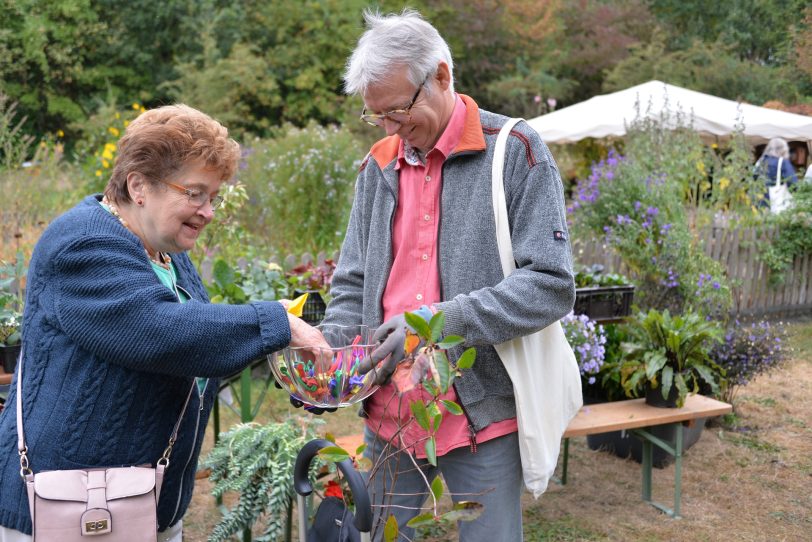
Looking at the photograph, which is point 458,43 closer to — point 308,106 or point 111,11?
point 308,106

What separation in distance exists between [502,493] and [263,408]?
345 cm

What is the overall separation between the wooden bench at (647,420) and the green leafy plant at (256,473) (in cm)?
144

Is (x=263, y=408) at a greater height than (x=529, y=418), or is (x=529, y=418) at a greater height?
(x=529, y=418)

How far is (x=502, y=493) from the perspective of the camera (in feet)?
6.25

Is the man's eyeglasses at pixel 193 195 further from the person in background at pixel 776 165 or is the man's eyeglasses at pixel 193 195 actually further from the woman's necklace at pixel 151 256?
the person in background at pixel 776 165

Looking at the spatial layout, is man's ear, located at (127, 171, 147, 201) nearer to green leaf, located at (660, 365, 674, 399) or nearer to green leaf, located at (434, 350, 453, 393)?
green leaf, located at (434, 350, 453, 393)

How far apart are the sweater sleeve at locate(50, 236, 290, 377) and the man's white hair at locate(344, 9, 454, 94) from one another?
2.13 ft

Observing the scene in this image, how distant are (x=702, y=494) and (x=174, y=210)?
3406mm

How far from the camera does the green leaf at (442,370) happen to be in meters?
1.31

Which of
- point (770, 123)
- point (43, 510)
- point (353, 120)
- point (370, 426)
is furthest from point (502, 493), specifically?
point (353, 120)

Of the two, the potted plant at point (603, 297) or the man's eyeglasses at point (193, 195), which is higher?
the man's eyeglasses at point (193, 195)

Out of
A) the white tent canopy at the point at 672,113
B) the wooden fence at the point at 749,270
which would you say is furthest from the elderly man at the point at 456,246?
the white tent canopy at the point at 672,113

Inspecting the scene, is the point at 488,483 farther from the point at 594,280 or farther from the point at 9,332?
the point at 594,280

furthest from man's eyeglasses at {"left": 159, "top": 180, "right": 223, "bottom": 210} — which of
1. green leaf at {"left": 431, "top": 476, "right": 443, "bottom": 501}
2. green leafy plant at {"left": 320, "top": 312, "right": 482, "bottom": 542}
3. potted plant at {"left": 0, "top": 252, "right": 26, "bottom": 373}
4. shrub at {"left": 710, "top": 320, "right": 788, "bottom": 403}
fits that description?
shrub at {"left": 710, "top": 320, "right": 788, "bottom": 403}
